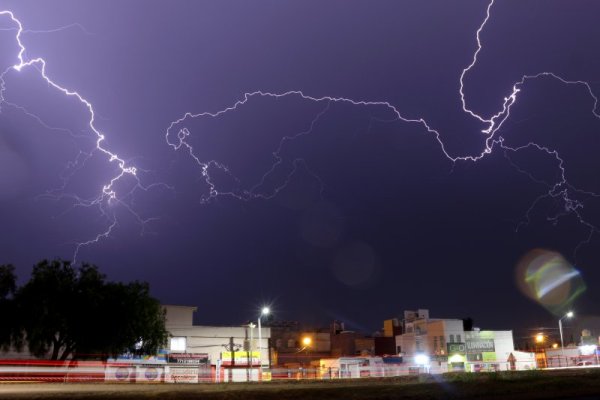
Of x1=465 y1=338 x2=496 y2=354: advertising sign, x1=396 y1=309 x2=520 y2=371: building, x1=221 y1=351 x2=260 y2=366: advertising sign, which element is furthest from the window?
x1=465 y1=338 x2=496 y2=354: advertising sign

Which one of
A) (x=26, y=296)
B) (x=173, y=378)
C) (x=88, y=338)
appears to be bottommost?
(x=173, y=378)

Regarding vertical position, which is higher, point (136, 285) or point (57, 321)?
point (136, 285)

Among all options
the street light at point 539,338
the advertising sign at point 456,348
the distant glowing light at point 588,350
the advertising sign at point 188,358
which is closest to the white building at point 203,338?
the advertising sign at point 188,358

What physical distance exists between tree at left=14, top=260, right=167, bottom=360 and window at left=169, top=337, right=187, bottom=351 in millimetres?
19208

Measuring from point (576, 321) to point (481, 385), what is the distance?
3041 inches

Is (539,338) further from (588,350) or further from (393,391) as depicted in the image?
(393,391)

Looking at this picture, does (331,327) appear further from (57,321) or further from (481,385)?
(481,385)

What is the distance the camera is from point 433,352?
70.6 meters

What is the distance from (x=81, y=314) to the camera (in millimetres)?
40000

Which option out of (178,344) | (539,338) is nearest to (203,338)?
(178,344)

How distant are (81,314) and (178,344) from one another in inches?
917

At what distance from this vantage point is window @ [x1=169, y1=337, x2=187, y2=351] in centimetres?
6152

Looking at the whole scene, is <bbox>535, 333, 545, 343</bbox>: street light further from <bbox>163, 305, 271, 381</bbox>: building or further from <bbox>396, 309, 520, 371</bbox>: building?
<bbox>163, 305, 271, 381</bbox>: building

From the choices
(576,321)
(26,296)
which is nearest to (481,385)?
(26,296)
